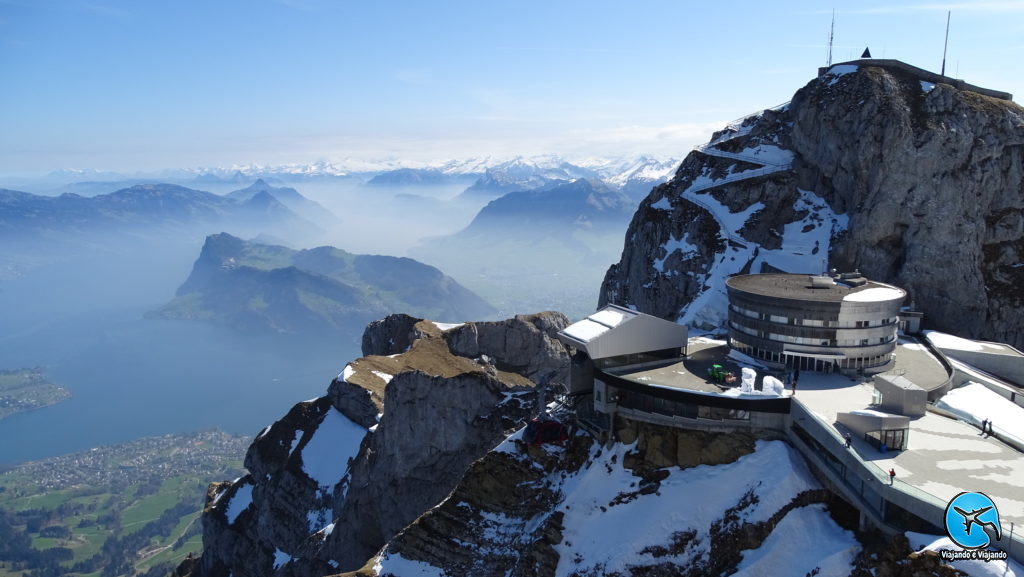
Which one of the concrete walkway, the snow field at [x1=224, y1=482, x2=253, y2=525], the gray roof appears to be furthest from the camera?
the snow field at [x1=224, y1=482, x2=253, y2=525]

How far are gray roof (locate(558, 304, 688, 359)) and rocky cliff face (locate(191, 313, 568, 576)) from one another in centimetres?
797

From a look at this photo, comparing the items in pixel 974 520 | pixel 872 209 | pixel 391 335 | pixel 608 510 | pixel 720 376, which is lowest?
pixel 391 335

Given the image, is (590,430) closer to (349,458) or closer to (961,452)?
(961,452)

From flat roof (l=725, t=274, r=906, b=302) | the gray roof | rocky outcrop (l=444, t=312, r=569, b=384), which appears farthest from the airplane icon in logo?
rocky outcrop (l=444, t=312, r=569, b=384)

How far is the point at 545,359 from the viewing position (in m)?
109

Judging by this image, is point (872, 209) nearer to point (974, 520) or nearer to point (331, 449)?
point (974, 520)

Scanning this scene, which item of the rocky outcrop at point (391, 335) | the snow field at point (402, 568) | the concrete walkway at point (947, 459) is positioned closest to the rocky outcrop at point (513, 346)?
the rocky outcrop at point (391, 335)

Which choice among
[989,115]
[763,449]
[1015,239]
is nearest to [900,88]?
[989,115]

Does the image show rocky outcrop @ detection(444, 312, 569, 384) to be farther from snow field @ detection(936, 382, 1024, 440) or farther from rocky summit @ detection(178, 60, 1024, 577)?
snow field @ detection(936, 382, 1024, 440)

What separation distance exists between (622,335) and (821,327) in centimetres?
1675

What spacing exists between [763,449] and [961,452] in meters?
11.7

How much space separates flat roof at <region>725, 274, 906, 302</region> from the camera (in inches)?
2258

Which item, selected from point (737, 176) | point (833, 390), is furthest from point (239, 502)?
point (737, 176)

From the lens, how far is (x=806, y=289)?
61750mm
